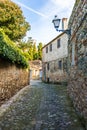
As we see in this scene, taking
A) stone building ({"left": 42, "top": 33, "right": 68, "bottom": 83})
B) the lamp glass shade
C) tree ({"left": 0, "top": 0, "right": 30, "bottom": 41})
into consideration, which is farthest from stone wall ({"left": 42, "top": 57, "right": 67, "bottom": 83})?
the lamp glass shade

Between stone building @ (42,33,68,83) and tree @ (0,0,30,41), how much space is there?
4.04 meters

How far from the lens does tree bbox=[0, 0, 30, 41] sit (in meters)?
24.7

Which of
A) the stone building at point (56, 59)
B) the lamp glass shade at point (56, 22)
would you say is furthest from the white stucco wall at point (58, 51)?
the lamp glass shade at point (56, 22)

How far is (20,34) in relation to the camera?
85.8 ft

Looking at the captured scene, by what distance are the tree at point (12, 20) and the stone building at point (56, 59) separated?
404 cm

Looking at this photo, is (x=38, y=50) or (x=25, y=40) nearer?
(x=25, y=40)

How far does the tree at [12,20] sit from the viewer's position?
24734 mm

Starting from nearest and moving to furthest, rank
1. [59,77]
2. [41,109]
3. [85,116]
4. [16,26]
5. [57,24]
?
[85,116]
[41,109]
[57,24]
[59,77]
[16,26]

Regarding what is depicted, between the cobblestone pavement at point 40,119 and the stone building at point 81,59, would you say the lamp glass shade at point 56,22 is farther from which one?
the cobblestone pavement at point 40,119

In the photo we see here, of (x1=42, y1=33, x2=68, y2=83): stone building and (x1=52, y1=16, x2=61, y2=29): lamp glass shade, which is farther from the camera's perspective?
(x1=42, y1=33, x2=68, y2=83): stone building

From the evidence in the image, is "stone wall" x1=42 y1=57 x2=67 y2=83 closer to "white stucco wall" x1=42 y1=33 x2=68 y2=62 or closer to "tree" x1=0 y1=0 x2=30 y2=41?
"white stucco wall" x1=42 y1=33 x2=68 y2=62

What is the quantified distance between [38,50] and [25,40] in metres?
20.7

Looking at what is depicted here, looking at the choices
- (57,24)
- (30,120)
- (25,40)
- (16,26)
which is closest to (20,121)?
(30,120)

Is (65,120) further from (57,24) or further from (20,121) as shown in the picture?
(57,24)
